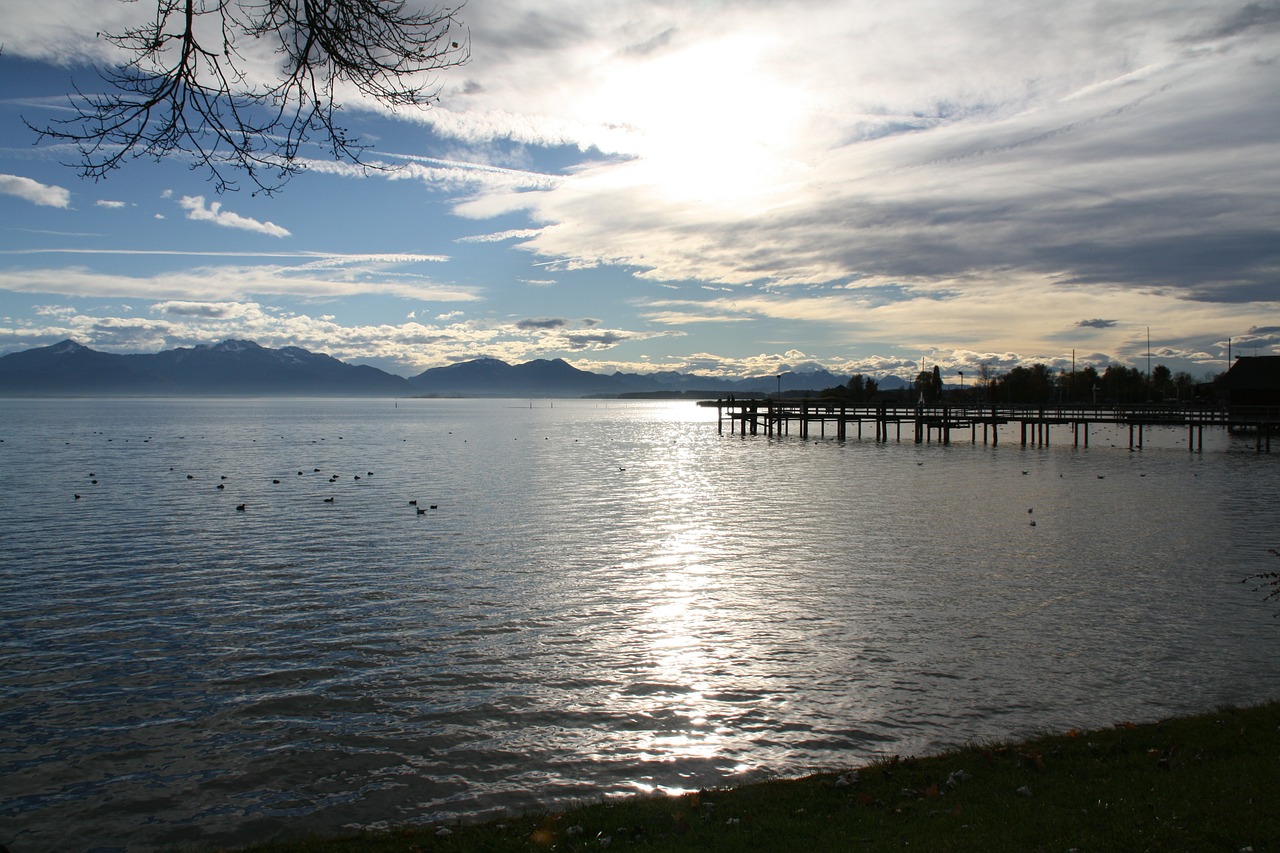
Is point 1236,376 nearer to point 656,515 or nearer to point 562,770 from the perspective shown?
point 656,515

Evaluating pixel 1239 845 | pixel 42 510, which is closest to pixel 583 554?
pixel 1239 845

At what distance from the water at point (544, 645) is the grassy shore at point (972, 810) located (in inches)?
41.4

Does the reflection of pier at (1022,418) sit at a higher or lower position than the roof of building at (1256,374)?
lower

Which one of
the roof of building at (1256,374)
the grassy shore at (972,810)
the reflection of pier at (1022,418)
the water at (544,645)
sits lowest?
the water at (544,645)

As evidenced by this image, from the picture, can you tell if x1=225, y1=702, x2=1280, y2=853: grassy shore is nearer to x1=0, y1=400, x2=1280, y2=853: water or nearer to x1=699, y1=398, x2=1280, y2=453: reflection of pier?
x1=0, y1=400, x2=1280, y2=853: water

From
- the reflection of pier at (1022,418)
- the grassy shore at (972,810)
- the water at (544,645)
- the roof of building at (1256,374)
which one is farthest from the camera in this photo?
the roof of building at (1256,374)

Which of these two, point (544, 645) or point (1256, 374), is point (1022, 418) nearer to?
point (1256, 374)

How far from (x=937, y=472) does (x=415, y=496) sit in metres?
27.5

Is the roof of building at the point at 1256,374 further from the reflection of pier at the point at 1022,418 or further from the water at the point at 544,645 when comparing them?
the water at the point at 544,645

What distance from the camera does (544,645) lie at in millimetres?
13641

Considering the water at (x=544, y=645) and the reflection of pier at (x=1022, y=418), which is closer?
the water at (x=544, y=645)

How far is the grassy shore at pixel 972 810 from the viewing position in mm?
6594

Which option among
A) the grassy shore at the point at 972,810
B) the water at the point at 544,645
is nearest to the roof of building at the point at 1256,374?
the water at the point at 544,645

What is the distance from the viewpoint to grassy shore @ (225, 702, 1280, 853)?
6.59 meters
